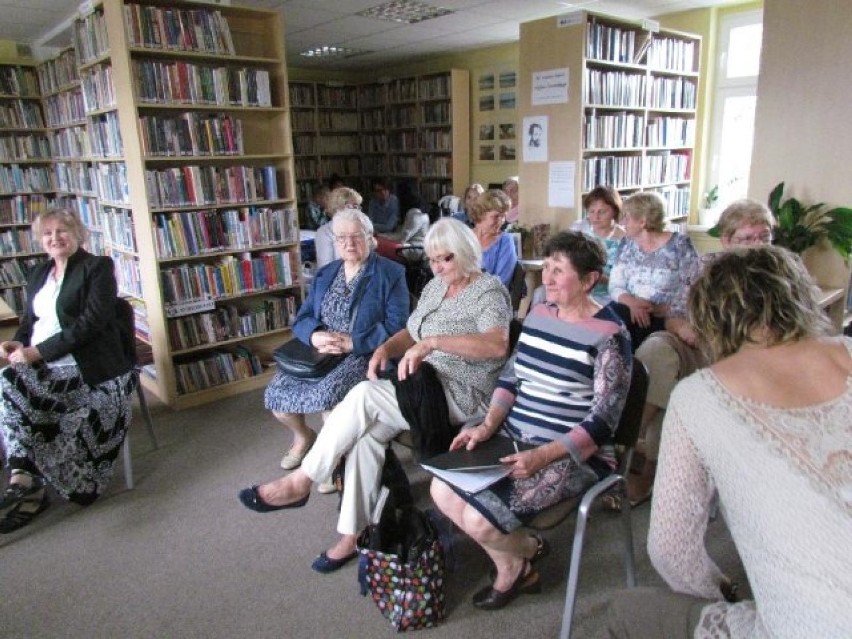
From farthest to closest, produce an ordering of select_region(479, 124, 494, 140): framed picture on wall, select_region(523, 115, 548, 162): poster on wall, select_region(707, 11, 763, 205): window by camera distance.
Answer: select_region(479, 124, 494, 140): framed picture on wall, select_region(707, 11, 763, 205): window, select_region(523, 115, 548, 162): poster on wall

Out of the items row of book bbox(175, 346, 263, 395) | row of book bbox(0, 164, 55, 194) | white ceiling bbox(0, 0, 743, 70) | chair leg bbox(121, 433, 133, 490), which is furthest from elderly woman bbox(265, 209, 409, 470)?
row of book bbox(0, 164, 55, 194)

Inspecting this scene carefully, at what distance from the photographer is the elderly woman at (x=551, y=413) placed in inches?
70.2

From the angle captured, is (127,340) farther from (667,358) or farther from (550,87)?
(550,87)

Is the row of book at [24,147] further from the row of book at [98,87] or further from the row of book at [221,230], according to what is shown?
the row of book at [221,230]

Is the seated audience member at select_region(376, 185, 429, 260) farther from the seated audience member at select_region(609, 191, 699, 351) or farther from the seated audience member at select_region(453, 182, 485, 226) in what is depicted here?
the seated audience member at select_region(609, 191, 699, 351)

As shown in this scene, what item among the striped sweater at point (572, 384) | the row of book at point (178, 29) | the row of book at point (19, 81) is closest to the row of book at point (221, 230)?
the row of book at point (178, 29)

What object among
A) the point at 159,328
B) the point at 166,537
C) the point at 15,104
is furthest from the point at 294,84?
the point at 166,537

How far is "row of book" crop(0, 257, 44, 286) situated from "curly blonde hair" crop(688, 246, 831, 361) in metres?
6.35

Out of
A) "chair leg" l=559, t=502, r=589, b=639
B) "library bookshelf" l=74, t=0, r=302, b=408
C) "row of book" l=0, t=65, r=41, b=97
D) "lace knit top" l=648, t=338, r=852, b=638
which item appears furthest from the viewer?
"row of book" l=0, t=65, r=41, b=97

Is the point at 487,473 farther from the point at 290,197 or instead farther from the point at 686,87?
the point at 686,87

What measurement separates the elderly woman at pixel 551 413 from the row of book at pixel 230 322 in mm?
2384

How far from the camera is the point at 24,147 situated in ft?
19.1

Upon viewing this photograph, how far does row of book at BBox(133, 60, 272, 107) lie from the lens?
344 centimetres

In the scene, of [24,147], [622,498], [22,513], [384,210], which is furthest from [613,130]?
[24,147]
